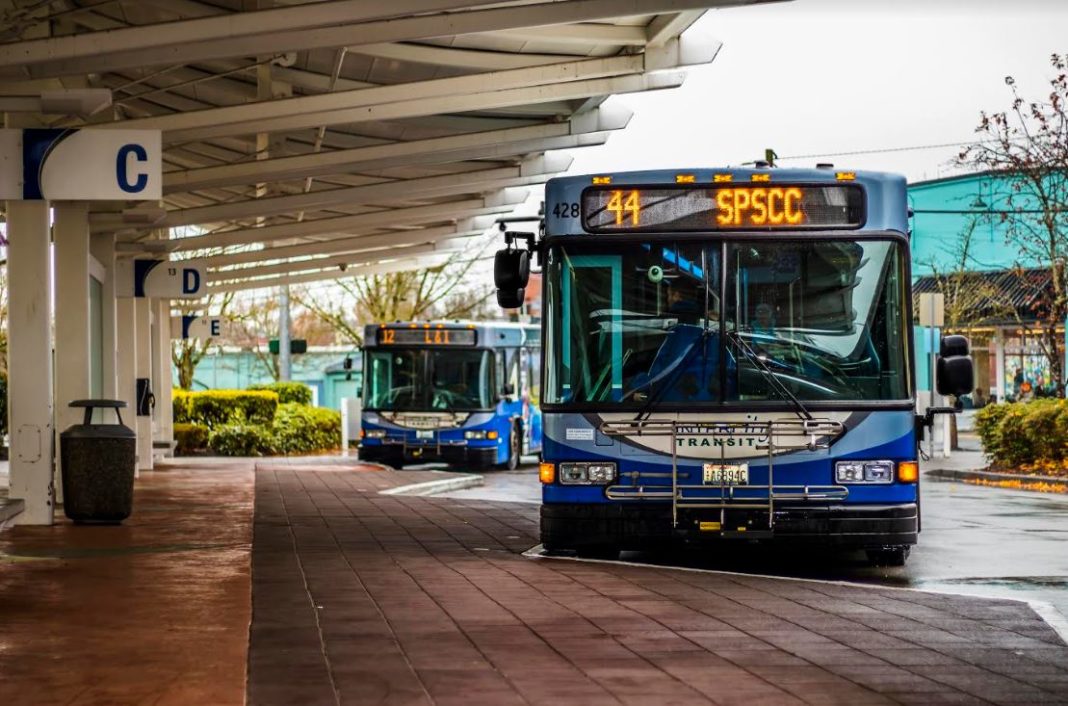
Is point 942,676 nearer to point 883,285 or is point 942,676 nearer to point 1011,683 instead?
point 1011,683

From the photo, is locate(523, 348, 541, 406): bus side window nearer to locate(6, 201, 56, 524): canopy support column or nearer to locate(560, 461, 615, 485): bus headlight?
locate(6, 201, 56, 524): canopy support column

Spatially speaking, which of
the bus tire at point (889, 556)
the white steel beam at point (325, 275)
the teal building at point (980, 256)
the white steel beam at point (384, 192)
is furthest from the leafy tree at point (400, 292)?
the bus tire at point (889, 556)

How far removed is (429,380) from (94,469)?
52.3ft

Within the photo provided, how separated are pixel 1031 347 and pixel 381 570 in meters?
47.3

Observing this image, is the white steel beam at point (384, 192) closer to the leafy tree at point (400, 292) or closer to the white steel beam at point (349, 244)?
the white steel beam at point (349, 244)

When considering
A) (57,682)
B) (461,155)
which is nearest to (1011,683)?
(57,682)

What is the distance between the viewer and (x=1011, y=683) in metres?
7.88

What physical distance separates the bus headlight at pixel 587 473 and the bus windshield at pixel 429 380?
65.1ft

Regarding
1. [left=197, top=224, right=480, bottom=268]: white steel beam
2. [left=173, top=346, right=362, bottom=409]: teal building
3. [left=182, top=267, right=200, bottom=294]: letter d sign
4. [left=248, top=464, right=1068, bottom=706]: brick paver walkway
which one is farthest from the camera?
[left=173, top=346, right=362, bottom=409]: teal building

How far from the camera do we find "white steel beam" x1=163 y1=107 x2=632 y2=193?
22625 millimetres

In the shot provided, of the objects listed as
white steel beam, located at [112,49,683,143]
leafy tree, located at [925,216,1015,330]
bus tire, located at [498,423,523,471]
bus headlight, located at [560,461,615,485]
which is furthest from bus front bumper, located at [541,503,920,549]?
leafy tree, located at [925,216,1015,330]

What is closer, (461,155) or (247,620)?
(247,620)

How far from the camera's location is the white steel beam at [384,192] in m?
25.5

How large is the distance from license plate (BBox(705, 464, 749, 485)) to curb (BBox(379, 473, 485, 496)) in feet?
33.3
